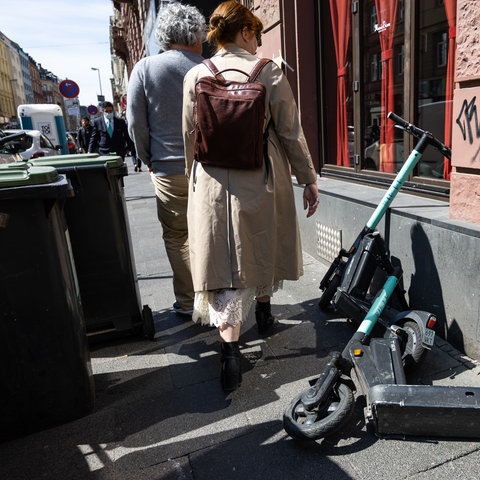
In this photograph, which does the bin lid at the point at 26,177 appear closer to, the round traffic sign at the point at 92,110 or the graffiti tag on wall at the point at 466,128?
the graffiti tag on wall at the point at 466,128

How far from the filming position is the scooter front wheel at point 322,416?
198cm

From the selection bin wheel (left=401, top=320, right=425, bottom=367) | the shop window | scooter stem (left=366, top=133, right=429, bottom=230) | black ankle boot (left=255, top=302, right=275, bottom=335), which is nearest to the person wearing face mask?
the shop window

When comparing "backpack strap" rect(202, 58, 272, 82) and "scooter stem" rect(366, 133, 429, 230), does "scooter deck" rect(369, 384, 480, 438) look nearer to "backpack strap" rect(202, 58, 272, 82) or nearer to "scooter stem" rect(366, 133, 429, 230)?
"scooter stem" rect(366, 133, 429, 230)

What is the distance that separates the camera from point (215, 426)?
2.27m

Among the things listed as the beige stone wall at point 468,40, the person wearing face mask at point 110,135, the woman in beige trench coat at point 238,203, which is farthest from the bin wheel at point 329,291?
the person wearing face mask at point 110,135

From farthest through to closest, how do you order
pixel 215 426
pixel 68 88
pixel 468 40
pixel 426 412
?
pixel 68 88 < pixel 468 40 < pixel 215 426 < pixel 426 412

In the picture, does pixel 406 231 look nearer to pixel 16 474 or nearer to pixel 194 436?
pixel 194 436

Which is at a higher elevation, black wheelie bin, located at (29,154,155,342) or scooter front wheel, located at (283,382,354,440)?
black wheelie bin, located at (29,154,155,342)

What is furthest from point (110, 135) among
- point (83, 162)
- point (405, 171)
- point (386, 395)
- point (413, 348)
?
point (386, 395)

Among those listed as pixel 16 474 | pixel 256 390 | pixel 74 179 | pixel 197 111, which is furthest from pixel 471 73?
pixel 16 474

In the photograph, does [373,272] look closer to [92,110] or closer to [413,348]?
[413,348]

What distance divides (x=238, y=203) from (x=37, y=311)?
1106mm

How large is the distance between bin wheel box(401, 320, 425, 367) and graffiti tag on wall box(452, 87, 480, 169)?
969mm

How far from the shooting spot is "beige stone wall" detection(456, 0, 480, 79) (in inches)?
98.3
